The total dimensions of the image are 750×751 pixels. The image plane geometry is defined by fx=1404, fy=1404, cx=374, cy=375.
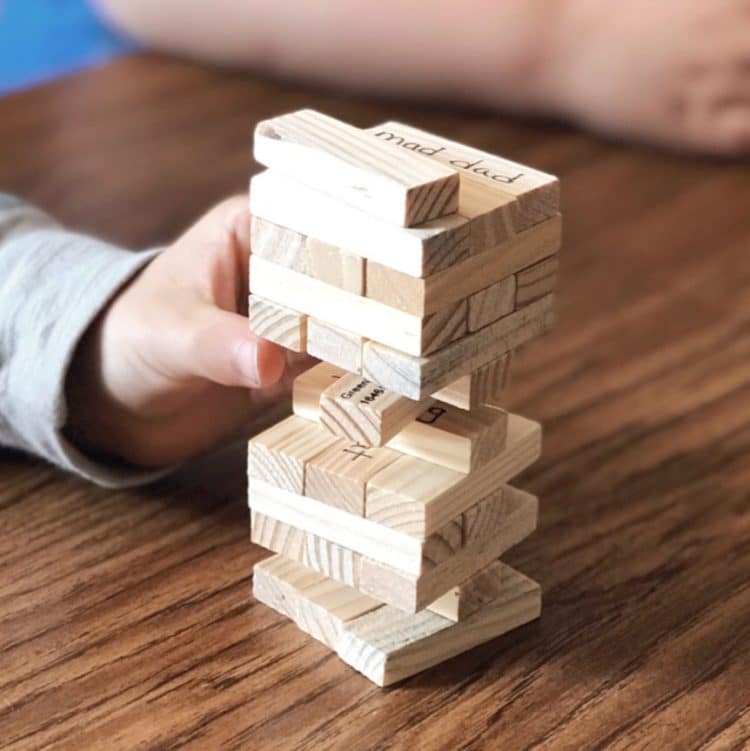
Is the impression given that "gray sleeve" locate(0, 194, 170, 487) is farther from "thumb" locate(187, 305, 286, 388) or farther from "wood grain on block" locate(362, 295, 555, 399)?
"wood grain on block" locate(362, 295, 555, 399)

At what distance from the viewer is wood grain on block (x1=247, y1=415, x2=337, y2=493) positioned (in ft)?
2.09

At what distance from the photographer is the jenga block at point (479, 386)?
0.61 m

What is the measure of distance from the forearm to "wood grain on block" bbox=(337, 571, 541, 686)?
2.32 ft

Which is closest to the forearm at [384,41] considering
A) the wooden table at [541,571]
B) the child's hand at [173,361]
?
the wooden table at [541,571]

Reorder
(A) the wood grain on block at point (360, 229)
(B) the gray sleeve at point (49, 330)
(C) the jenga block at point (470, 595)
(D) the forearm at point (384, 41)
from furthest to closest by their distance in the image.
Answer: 1. (D) the forearm at point (384, 41)
2. (B) the gray sleeve at point (49, 330)
3. (C) the jenga block at point (470, 595)
4. (A) the wood grain on block at point (360, 229)

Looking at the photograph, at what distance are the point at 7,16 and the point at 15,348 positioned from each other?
90 centimetres

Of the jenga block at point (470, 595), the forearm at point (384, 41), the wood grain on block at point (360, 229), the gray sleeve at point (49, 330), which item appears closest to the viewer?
the wood grain on block at point (360, 229)

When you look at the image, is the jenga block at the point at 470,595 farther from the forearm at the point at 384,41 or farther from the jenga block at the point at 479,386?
the forearm at the point at 384,41

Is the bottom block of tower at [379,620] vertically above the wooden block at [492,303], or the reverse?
the wooden block at [492,303]

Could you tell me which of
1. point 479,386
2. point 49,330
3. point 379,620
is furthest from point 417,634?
point 49,330

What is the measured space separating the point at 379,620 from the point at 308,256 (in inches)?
7.1

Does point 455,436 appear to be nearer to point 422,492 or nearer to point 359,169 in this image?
point 422,492

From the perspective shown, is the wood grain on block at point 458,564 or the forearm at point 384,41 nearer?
the wood grain on block at point 458,564

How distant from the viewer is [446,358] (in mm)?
576
